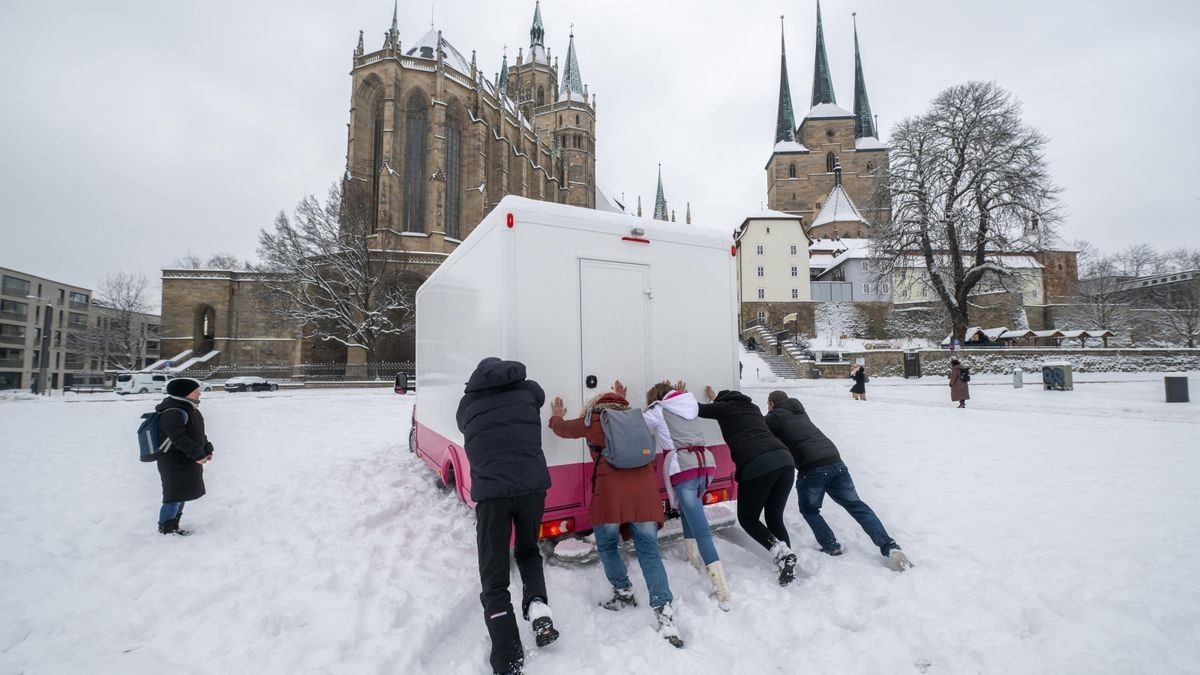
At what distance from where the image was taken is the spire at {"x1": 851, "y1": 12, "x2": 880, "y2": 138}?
215 ft

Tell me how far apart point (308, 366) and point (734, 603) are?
110 ft

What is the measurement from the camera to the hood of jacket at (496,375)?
10.5 feet

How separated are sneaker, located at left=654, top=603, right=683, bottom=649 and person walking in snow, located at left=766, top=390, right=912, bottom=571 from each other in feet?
5.29

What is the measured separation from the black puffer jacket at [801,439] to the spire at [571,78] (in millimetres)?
68752

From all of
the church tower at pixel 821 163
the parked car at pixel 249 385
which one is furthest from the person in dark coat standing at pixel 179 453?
the church tower at pixel 821 163

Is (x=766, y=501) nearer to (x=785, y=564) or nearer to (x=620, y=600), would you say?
(x=785, y=564)

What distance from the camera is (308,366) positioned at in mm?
30953

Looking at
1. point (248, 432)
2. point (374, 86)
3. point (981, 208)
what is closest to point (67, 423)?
point (248, 432)

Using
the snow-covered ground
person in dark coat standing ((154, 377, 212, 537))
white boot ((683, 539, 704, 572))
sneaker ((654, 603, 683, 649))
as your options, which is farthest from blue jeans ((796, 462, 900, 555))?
person in dark coat standing ((154, 377, 212, 537))

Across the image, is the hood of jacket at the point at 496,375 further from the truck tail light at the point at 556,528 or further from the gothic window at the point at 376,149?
the gothic window at the point at 376,149

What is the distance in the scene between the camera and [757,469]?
3.85m

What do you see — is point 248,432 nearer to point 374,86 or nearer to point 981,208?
point 981,208

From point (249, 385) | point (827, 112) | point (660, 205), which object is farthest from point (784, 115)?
point (249, 385)

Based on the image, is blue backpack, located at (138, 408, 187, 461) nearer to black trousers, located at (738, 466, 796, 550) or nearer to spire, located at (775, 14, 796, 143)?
black trousers, located at (738, 466, 796, 550)
